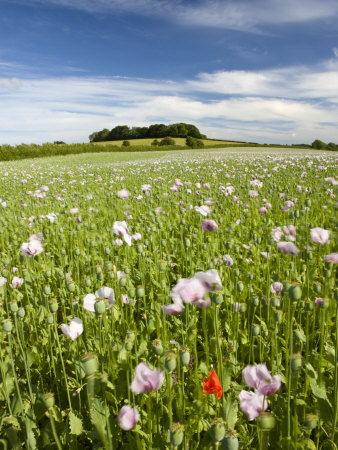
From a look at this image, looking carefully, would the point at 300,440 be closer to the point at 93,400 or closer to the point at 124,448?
the point at 124,448

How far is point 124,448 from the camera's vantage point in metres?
1.17

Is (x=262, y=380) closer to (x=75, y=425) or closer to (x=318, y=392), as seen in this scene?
(x=318, y=392)

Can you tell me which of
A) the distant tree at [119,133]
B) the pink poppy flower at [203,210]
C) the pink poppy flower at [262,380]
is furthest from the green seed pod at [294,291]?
the distant tree at [119,133]

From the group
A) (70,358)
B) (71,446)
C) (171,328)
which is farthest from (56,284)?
(71,446)

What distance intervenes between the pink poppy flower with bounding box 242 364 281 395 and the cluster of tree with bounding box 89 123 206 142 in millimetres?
62353

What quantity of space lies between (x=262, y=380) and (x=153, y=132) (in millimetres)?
64259

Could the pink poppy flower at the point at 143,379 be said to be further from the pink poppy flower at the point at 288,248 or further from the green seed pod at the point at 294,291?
the pink poppy flower at the point at 288,248

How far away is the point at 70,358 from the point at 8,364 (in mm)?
319

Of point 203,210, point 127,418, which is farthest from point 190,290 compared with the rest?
point 203,210

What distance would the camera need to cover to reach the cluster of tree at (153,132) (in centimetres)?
6212

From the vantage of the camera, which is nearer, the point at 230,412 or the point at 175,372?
the point at 230,412

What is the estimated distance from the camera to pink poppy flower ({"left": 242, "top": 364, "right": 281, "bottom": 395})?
984 millimetres

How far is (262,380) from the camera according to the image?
100 centimetres

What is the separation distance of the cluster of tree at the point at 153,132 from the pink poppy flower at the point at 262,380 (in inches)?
2455
